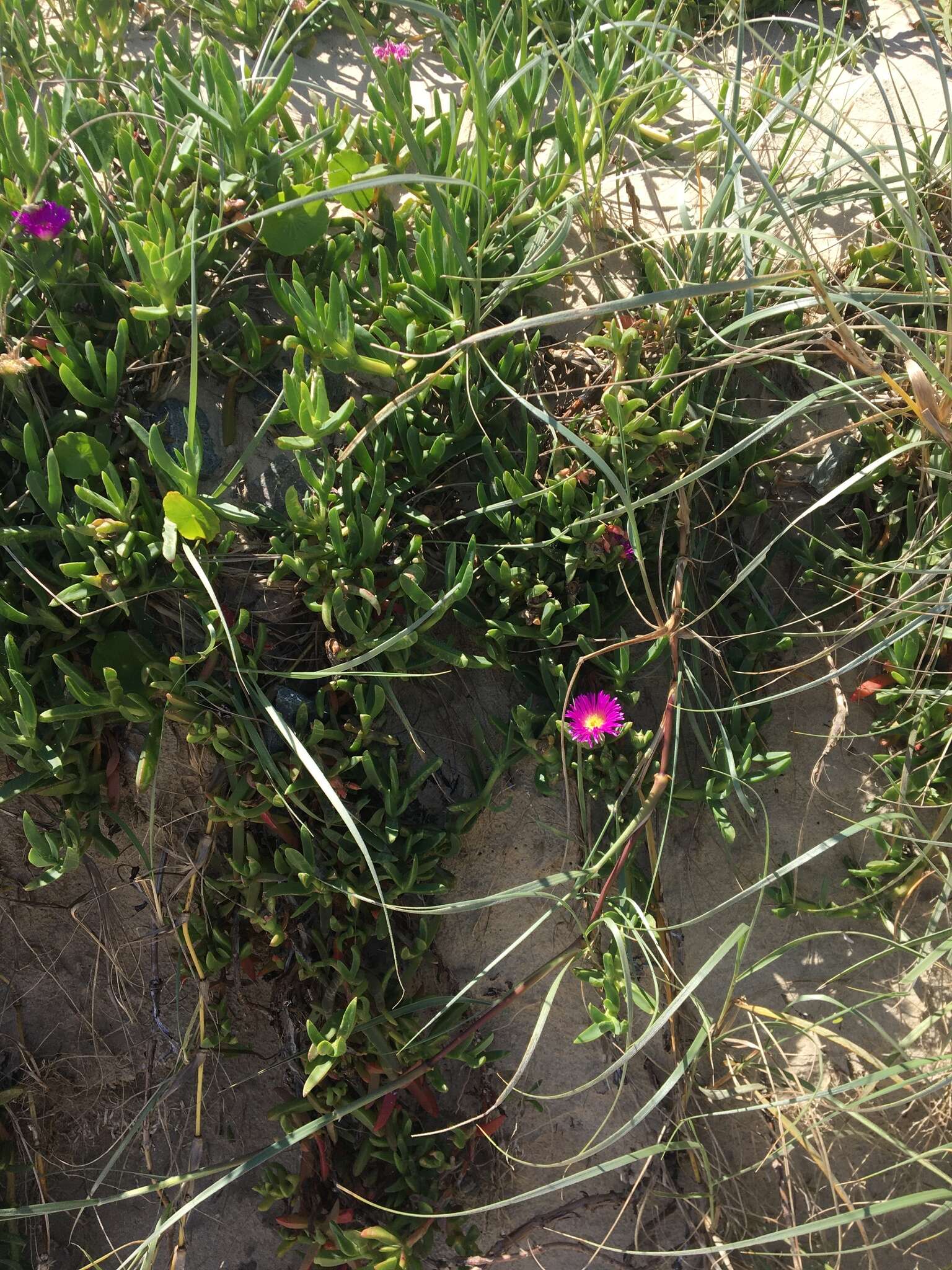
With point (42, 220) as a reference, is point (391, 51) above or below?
A: above

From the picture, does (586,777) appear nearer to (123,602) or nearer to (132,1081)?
(123,602)

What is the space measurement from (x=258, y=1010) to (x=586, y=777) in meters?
0.76

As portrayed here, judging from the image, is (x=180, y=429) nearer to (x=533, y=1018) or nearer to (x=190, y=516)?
(x=190, y=516)

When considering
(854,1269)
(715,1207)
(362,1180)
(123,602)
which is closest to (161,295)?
(123,602)

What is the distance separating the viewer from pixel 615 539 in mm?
1655

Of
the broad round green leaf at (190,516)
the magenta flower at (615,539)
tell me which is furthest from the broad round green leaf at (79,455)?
the magenta flower at (615,539)

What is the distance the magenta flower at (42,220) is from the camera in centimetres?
155

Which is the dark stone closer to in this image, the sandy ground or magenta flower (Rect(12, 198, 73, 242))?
the sandy ground

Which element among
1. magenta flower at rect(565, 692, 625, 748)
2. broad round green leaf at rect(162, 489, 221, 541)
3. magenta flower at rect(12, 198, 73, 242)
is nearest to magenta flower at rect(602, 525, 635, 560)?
magenta flower at rect(565, 692, 625, 748)

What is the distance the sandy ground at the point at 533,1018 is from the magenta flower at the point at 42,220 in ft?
1.16

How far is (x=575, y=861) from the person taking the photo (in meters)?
1.77

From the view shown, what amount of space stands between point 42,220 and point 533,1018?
1.57 meters

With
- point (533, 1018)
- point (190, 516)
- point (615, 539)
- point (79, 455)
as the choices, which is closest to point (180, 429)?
point (79, 455)

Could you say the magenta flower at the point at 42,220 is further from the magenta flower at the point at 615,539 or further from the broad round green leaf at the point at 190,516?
the magenta flower at the point at 615,539
